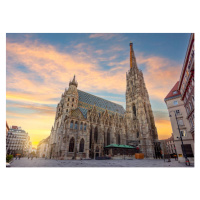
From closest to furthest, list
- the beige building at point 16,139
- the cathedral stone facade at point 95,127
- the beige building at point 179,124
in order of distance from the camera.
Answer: the beige building at point 179,124 → the cathedral stone facade at point 95,127 → the beige building at point 16,139

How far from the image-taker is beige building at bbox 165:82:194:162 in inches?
837

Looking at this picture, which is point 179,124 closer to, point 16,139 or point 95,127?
point 95,127

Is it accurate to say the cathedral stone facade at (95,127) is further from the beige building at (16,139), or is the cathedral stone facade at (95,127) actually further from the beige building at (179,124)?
the beige building at (16,139)

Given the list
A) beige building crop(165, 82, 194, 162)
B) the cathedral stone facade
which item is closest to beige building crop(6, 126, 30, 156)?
the cathedral stone facade

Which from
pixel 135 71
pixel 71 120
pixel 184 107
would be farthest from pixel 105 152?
pixel 135 71

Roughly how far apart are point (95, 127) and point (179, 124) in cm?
2895

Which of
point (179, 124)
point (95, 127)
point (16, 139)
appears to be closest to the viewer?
point (179, 124)

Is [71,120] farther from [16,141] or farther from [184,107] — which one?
[16,141]

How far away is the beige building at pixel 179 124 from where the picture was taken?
21.3 m

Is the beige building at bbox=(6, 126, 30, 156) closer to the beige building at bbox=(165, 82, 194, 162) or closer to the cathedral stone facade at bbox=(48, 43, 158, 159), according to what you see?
the cathedral stone facade at bbox=(48, 43, 158, 159)

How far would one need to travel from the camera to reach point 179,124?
78.4 ft

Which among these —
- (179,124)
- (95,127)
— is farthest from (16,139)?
(179,124)

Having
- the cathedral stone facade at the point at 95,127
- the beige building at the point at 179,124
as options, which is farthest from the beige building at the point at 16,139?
the beige building at the point at 179,124

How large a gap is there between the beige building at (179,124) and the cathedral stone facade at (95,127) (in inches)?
911
